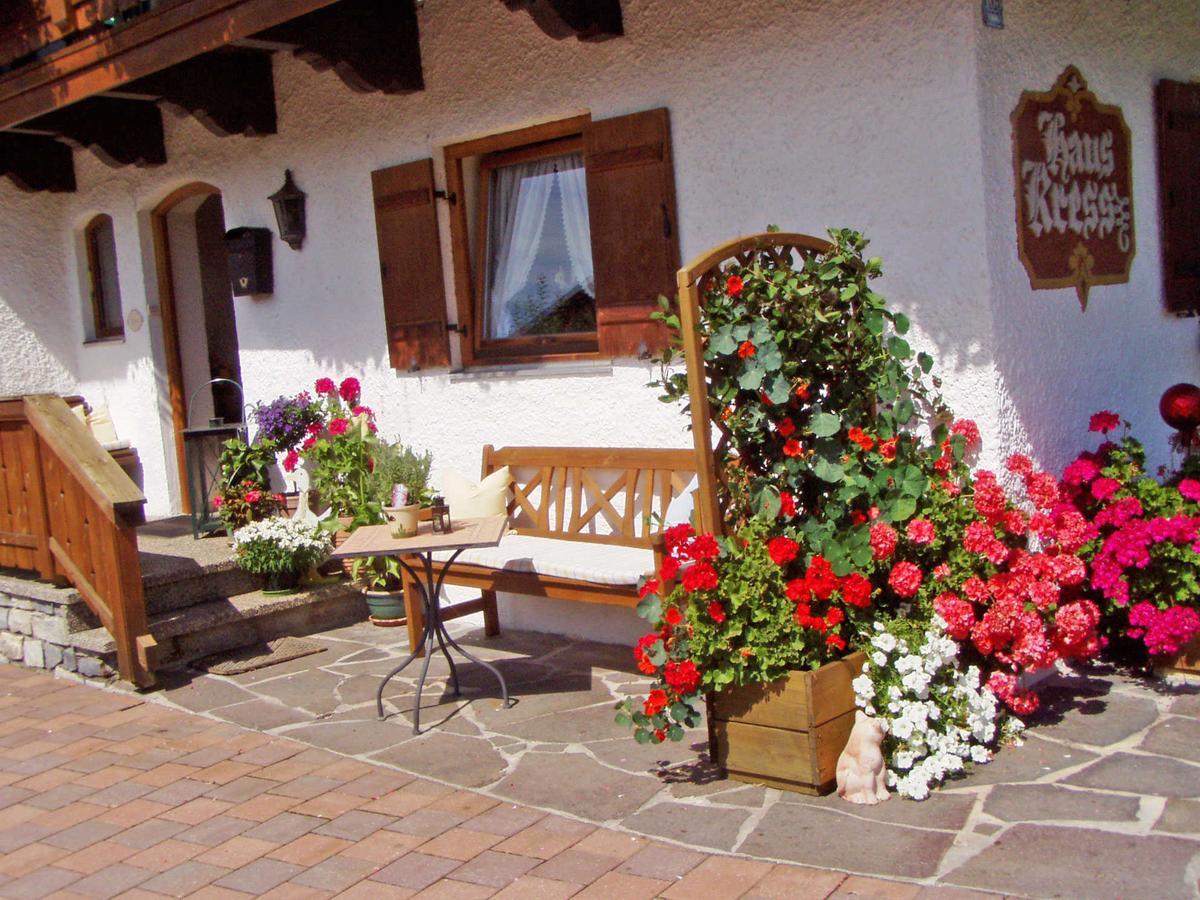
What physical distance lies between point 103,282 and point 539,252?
4420 mm

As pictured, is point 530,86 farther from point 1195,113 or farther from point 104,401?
point 104,401

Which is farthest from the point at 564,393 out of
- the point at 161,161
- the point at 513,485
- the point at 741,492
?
the point at 161,161

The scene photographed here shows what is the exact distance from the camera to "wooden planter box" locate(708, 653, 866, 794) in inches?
145

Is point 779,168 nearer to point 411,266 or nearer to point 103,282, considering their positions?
point 411,266

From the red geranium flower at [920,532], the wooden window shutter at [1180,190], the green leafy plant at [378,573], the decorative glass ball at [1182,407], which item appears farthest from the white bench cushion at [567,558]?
the wooden window shutter at [1180,190]

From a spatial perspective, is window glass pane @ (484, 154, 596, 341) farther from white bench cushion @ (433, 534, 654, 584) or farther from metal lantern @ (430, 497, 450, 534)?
metal lantern @ (430, 497, 450, 534)

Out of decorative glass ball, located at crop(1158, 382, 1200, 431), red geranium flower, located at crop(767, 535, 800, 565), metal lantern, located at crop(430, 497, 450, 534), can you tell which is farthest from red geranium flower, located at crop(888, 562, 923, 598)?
metal lantern, located at crop(430, 497, 450, 534)

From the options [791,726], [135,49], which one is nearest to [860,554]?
[791,726]

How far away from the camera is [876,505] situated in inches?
160

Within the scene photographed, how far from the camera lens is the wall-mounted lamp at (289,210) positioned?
6848mm

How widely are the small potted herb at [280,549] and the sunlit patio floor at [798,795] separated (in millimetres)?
806

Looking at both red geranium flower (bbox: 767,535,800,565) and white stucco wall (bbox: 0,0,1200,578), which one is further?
white stucco wall (bbox: 0,0,1200,578)

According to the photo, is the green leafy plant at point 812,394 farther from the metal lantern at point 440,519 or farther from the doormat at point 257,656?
the doormat at point 257,656

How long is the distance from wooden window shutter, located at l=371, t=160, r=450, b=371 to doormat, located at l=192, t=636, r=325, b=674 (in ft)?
5.14
